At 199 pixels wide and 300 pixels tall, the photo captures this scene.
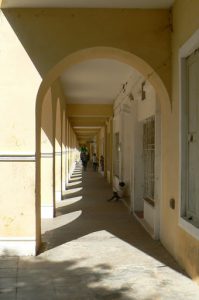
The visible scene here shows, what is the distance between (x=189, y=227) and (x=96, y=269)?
137 cm

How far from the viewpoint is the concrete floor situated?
16.6 feet

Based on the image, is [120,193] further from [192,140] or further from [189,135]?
[192,140]

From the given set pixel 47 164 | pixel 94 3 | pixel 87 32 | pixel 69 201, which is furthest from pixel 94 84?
pixel 94 3

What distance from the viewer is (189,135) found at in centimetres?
586

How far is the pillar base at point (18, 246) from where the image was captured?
6789 millimetres

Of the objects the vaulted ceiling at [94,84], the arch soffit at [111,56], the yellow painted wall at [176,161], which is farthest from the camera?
the vaulted ceiling at [94,84]

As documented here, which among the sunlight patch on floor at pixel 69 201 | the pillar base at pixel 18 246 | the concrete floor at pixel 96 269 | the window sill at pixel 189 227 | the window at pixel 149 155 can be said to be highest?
the window at pixel 149 155

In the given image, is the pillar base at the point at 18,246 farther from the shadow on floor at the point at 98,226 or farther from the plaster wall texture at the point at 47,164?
the plaster wall texture at the point at 47,164

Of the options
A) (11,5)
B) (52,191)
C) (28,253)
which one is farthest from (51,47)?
(52,191)

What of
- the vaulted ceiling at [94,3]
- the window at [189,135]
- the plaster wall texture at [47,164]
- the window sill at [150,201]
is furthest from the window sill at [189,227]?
the plaster wall texture at [47,164]

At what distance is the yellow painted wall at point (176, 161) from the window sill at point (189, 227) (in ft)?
0.24

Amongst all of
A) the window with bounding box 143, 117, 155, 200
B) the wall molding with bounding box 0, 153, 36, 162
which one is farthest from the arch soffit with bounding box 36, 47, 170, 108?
the window with bounding box 143, 117, 155, 200

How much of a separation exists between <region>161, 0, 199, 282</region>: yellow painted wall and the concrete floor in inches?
7.8

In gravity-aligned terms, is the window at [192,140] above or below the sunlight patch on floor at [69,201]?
above
